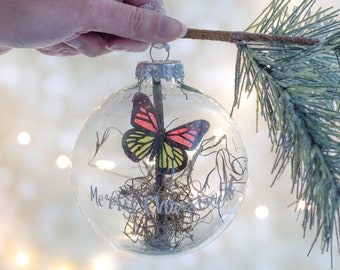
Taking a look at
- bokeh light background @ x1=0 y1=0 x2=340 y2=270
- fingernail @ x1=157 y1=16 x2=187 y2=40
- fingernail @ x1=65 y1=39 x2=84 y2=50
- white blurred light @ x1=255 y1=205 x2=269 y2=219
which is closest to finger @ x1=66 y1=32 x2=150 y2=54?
fingernail @ x1=65 y1=39 x2=84 y2=50

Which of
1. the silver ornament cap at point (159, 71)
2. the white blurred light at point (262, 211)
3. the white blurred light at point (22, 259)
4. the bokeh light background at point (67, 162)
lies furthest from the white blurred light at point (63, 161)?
the silver ornament cap at point (159, 71)

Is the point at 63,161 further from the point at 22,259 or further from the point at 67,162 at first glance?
the point at 22,259

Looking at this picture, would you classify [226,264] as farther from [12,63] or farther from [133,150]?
[133,150]

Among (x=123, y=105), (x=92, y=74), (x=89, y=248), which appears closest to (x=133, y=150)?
(x=123, y=105)

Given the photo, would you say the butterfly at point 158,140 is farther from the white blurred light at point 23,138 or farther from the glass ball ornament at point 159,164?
the white blurred light at point 23,138

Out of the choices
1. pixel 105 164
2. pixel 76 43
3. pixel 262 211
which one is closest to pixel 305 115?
pixel 105 164
